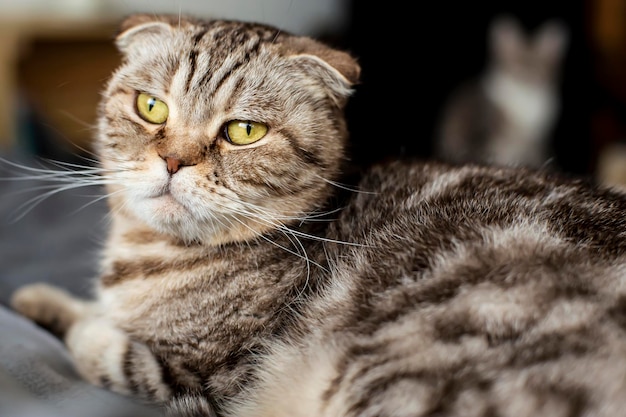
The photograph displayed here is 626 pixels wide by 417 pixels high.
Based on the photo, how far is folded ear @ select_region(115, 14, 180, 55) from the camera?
4.50ft

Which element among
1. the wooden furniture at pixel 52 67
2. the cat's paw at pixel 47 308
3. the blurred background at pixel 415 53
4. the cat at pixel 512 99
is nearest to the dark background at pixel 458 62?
the blurred background at pixel 415 53


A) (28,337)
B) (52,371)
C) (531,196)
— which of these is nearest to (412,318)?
(531,196)

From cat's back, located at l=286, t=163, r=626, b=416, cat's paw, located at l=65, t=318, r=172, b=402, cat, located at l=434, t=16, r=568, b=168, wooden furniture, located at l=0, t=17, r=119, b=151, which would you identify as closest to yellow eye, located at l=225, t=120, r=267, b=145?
cat's back, located at l=286, t=163, r=626, b=416

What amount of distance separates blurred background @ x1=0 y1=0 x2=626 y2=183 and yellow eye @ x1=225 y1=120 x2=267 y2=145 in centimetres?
270

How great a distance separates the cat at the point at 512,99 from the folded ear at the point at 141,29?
9.69ft

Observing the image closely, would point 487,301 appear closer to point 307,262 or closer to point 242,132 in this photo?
point 307,262

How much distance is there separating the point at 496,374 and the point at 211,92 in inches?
28.6

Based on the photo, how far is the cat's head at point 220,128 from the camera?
1.20 metres

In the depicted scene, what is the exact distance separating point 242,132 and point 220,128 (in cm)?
4

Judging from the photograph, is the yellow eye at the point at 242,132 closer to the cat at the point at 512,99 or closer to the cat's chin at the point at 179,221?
the cat's chin at the point at 179,221

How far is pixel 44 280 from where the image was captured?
70.6 inches

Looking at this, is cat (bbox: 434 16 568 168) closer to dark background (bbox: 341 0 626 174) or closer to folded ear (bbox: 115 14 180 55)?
dark background (bbox: 341 0 626 174)

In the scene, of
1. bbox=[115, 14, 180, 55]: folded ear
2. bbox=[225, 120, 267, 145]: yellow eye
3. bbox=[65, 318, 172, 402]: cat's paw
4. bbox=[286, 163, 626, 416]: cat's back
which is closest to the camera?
bbox=[286, 163, 626, 416]: cat's back

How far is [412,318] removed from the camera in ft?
3.23
